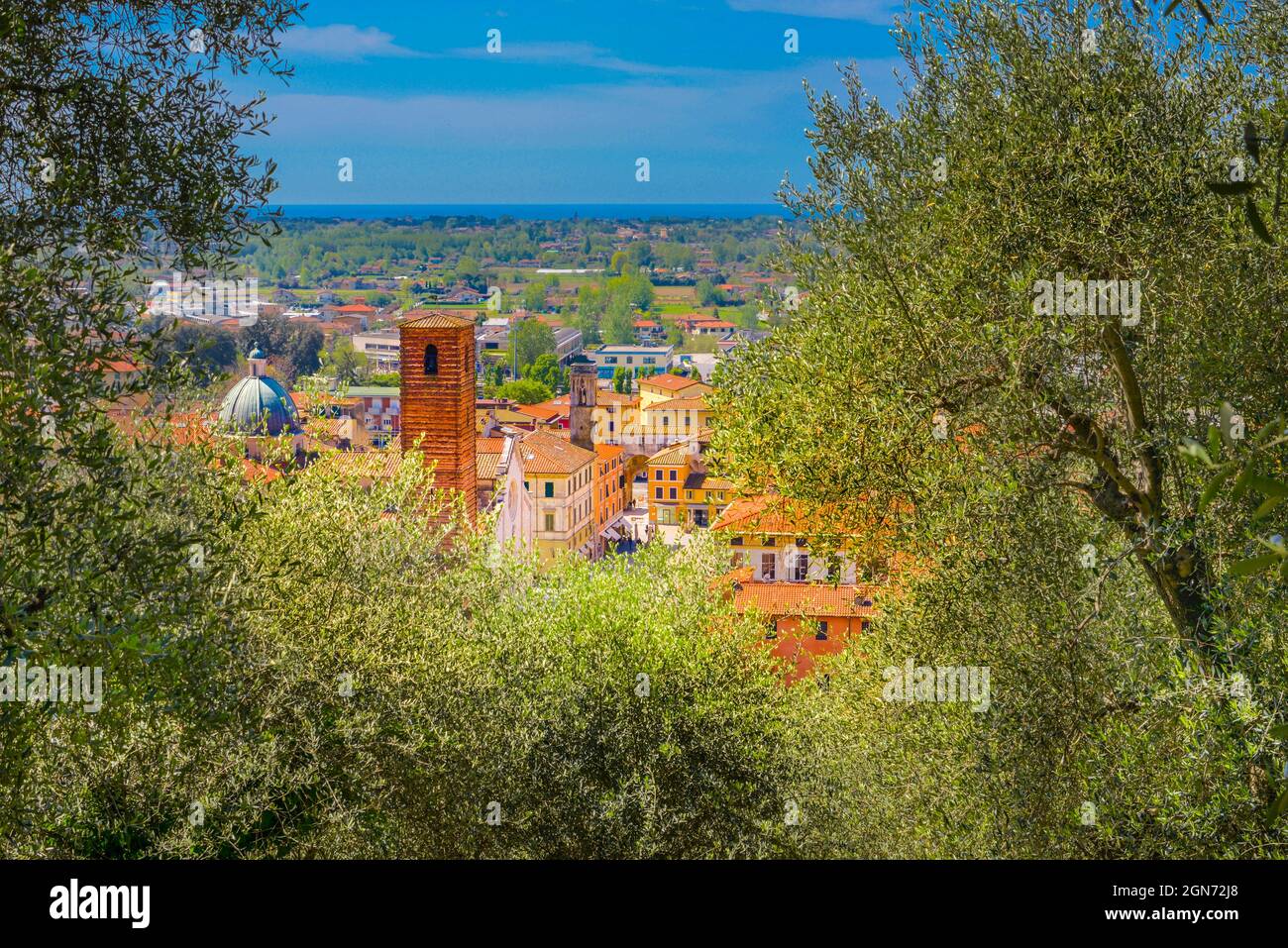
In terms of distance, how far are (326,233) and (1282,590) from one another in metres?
27.3

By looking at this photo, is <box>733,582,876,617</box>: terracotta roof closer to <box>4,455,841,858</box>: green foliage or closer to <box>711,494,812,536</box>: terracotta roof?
<box>4,455,841,858</box>: green foliage

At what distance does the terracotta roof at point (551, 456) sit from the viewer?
29.2 meters

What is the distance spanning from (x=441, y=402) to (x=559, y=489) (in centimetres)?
1097

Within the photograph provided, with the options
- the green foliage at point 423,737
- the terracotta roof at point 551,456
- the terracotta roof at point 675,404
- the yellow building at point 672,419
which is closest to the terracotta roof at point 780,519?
the green foliage at point 423,737

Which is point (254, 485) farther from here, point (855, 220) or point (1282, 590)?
point (1282, 590)

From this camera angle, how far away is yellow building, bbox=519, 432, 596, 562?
29141 mm

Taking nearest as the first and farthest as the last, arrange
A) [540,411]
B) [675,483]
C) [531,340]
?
[675,483] → [540,411] → [531,340]

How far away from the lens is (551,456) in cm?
2998

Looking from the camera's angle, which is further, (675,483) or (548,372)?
(548,372)

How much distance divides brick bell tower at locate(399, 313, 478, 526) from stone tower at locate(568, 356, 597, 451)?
907 cm

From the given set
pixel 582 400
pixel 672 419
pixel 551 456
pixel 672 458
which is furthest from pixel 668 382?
pixel 672 458

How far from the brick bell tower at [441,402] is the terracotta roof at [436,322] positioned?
112mm

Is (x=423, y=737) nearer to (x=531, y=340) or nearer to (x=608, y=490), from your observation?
(x=608, y=490)
